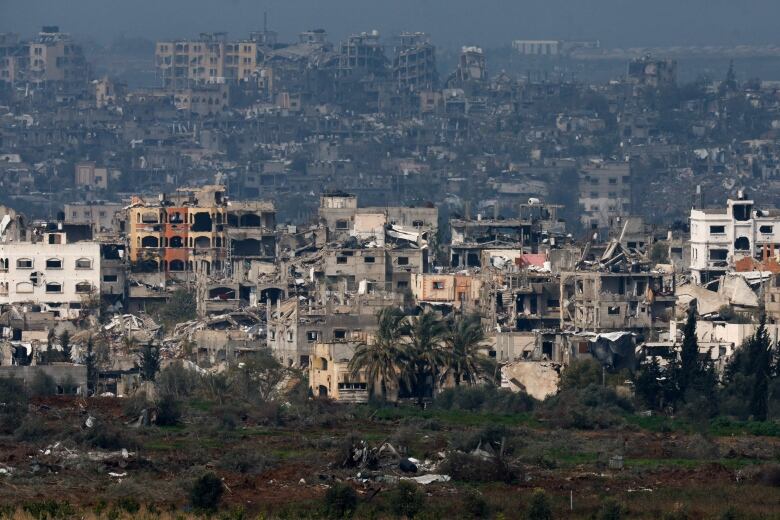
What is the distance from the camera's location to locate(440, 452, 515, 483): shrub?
5156 centimetres

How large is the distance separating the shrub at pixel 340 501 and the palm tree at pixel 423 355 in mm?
20996

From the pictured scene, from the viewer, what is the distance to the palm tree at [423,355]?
69.6 m

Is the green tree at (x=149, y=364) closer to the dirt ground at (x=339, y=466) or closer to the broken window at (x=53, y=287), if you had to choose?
the dirt ground at (x=339, y=466)

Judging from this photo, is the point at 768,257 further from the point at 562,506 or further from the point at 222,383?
the point at 562,506

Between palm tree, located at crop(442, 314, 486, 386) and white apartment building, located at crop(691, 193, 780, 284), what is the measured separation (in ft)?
89.5

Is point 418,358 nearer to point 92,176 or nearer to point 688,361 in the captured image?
point 688,361

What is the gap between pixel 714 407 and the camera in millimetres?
64875

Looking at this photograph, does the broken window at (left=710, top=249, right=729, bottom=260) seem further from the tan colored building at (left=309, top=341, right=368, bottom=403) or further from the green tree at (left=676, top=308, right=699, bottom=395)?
the green tree at (left=676, top=308, right=699, bottom=395)

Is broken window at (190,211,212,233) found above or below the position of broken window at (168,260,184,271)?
above

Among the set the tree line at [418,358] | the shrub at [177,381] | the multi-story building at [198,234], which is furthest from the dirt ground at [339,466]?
the multi-story building at [198,234]

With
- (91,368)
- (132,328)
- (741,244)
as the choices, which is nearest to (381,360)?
(91,368)

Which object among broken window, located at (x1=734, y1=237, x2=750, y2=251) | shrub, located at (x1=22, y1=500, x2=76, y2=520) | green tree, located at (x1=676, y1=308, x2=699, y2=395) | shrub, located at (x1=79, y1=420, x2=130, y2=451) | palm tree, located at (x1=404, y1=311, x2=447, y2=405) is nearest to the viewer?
shrub, located at (x1=22, y1=500, x2=76, y2=520)

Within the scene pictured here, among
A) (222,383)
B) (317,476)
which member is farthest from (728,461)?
(222,383)

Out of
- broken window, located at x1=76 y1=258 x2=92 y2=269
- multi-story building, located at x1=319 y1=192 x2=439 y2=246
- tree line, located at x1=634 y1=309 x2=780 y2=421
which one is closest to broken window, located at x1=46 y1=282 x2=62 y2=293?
broken window, located at x1=76 y1=258 x2=92 y2=269
